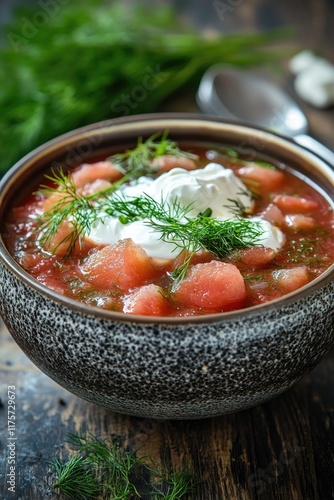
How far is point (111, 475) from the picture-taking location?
213 centimetres

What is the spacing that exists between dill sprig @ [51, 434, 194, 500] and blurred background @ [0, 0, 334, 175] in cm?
181

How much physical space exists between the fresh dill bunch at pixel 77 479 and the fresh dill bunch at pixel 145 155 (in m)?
1.09

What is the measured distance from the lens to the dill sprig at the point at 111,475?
208cm

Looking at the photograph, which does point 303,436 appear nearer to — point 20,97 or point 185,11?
point 20,97

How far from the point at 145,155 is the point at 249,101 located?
1.30 meters

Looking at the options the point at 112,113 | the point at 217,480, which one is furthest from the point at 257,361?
the point at 112,113

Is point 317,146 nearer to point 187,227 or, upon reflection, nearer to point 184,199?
point 184,199

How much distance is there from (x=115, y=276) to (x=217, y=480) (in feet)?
2.25

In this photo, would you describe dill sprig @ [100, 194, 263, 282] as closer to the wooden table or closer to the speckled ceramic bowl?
the speckled ceramic bowl

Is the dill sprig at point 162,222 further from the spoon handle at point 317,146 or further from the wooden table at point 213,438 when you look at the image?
the spoon handle at point 317,146

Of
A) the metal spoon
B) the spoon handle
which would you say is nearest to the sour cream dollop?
the spoon handle

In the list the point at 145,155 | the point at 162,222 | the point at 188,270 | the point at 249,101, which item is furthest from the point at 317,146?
the point at 188,270

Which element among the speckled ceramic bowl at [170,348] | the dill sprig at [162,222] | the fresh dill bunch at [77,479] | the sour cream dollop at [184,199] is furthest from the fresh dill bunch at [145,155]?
the fresh dill bunch at [77,479]

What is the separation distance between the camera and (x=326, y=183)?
263 cm
